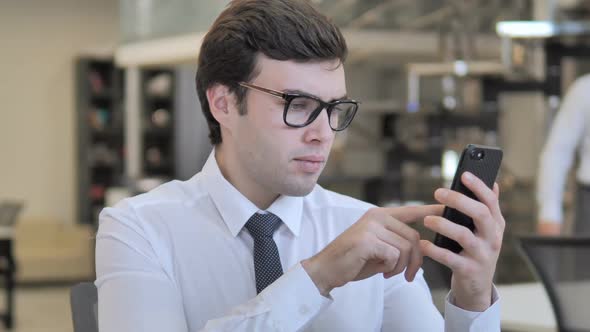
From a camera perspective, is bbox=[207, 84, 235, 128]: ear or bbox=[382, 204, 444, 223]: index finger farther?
bbox=[207, 84, 235, 128]: ear

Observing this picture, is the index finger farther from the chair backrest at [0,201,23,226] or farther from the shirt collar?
the chair backrest at [0,201,23,226]

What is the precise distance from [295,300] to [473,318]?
251mm

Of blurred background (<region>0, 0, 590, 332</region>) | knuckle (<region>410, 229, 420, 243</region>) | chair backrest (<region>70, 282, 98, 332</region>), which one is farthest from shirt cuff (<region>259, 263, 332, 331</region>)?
blurred background (<region>0, 0, 590, 332</region>)

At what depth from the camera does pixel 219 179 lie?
5.08 ft

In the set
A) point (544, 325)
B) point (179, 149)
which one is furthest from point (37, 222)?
point (544, 325)

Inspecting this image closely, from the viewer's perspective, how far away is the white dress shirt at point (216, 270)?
134 centimetres

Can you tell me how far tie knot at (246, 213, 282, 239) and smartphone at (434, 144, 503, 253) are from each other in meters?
0.35

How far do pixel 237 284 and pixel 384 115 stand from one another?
10.2 m

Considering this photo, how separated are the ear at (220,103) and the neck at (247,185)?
0.06 metres

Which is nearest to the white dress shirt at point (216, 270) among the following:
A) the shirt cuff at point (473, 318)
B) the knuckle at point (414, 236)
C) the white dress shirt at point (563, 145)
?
the shirt cuff at point (473, 318)

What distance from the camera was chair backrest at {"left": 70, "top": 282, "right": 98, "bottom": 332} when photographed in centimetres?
147

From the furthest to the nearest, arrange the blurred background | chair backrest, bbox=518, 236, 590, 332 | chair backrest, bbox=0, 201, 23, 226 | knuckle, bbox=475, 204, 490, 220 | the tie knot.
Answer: chair backrest, bbox=0, 201, 23, 226
the blurred background
chair backrest, bbox=518, 236, 590, 332
the tie knot
knuckle, bbox=475, 204, 490, 220

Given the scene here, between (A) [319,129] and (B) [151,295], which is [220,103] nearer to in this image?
(A) [319,129]

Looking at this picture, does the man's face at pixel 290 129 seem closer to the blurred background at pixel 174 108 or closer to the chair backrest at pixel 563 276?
the chair backrest at pixel 563 276
